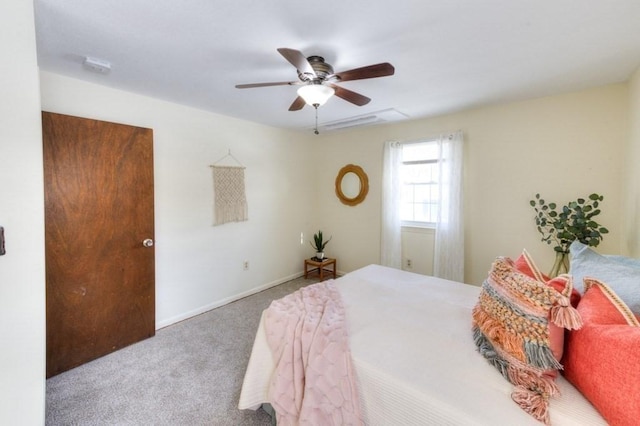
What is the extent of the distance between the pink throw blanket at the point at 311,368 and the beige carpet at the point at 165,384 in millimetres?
450

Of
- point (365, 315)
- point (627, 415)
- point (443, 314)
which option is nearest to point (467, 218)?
point (443, 314)

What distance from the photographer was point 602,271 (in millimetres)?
1345

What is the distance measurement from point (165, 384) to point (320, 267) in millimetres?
2509

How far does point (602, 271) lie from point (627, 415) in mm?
798

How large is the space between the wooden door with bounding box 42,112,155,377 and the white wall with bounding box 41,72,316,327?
0.77 feet

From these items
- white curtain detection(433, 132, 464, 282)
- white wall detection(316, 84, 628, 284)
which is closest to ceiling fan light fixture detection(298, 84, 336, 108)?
white curtain detection(433, 132, 464, 282)

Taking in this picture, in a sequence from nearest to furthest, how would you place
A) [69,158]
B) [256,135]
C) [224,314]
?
[69,158]
[224,314]
[256,135]

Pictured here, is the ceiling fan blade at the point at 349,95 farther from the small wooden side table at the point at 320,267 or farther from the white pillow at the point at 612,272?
the small wooden side table at the point at 320,267

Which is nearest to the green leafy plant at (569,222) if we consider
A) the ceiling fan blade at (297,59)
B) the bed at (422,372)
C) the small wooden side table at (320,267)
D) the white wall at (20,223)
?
the bed at (422,372)

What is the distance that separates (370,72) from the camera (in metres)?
1.63

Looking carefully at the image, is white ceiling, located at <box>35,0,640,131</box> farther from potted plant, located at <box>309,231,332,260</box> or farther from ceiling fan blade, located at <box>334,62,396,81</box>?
potted plant, located at <box>309,231,332,260</box>

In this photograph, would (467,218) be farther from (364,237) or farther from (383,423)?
(383,423)

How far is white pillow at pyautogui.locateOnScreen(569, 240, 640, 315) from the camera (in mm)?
1120

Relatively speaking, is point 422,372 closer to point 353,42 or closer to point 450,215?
point 353,42
